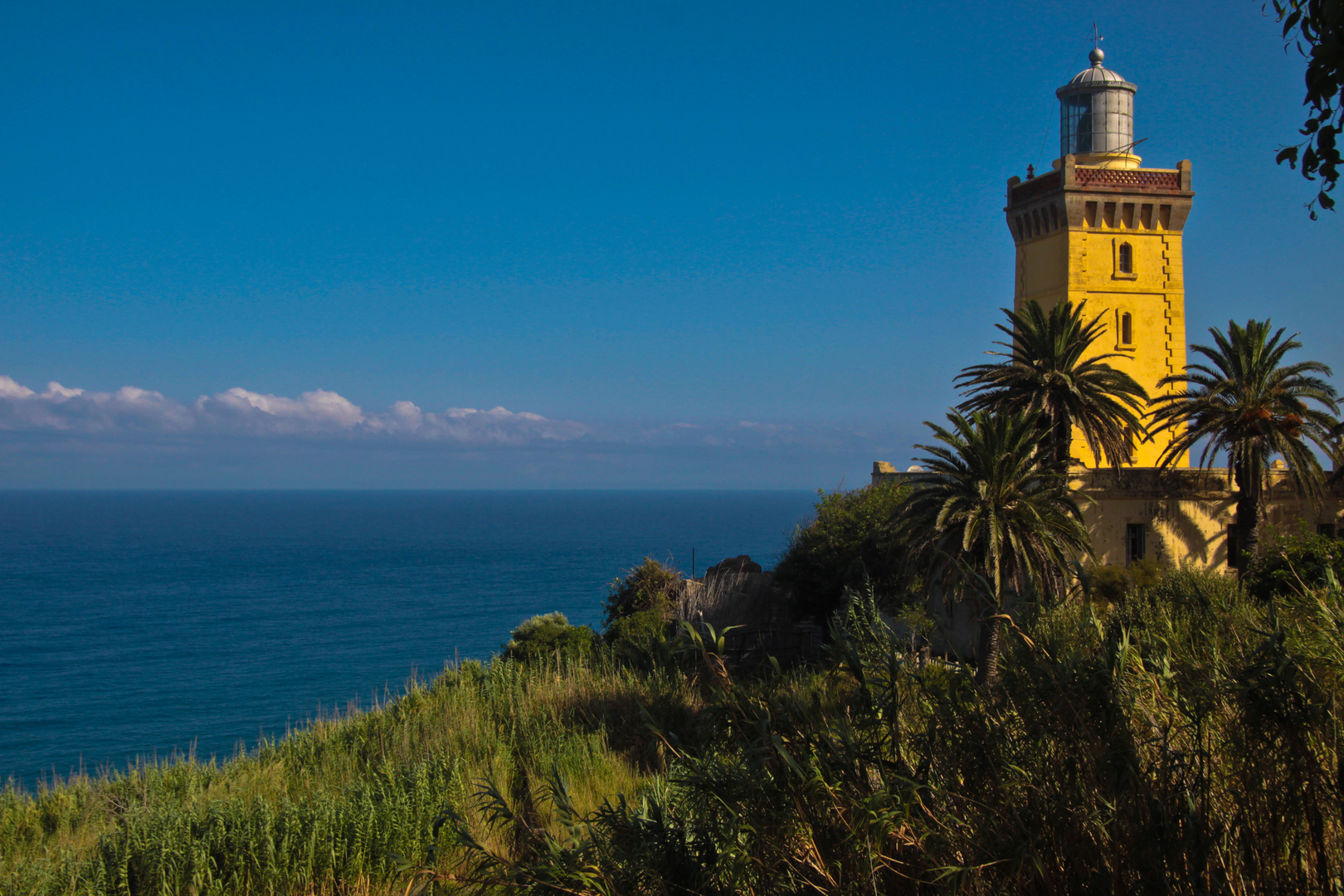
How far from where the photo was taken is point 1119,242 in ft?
91.1

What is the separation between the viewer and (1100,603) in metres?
19.2

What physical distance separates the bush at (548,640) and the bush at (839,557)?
689 centimetres

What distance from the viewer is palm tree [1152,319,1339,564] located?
2167 cm

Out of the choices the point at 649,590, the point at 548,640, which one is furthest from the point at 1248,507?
the point at 548,640

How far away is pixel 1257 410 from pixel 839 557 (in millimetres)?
11986

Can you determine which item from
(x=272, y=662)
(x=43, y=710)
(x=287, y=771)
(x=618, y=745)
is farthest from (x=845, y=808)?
(x=272, y=662)

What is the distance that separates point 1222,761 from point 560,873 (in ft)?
10.6

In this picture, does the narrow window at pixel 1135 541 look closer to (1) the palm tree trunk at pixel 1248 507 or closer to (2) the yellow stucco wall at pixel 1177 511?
(2) the yellow stucco wall at pixel 1177 511

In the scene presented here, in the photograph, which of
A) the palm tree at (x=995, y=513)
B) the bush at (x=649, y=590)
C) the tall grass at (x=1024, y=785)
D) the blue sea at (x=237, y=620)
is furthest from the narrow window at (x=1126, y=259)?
the tall grass at (x=1024, y=785)

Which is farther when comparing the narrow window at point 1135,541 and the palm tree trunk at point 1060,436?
the narrow window at point 1135,541

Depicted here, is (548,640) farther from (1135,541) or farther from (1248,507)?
(1248,507)

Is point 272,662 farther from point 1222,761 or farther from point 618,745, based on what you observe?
point 1222,761

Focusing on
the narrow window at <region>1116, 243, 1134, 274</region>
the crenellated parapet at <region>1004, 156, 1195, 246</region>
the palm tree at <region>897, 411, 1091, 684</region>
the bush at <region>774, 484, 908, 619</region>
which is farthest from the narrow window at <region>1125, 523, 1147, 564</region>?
the crenellated parapet at <region>1004, 156, 1195, 246</region>

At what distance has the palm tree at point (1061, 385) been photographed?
863 inches
